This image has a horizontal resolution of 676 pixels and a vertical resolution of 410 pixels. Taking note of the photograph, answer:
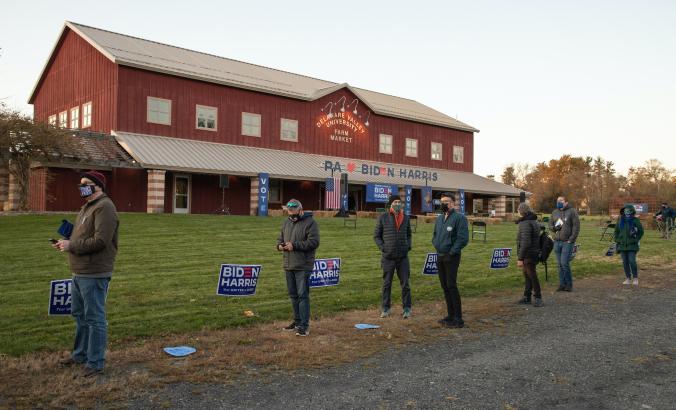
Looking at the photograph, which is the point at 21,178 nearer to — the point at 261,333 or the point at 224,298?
the point at 224,298

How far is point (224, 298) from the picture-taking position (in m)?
10.0

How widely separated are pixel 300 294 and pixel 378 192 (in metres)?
26.6

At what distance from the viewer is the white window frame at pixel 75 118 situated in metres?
30.5

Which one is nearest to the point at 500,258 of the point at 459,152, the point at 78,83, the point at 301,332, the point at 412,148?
the point at 301,332

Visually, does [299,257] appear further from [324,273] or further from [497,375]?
[497,375]

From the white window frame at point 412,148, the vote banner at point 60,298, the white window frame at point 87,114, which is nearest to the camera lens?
the vote banner at point 60,298

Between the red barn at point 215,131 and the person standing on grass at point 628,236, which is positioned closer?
the person standing on grass at point 628,236

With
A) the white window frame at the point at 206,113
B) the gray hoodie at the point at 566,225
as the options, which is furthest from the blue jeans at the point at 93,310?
the white window frame at the point at 206,113

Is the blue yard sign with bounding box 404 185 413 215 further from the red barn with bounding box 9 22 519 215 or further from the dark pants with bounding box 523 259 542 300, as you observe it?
the dark pants with bounding box 523 259 542 300

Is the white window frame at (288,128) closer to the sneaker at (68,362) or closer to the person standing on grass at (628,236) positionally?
the person standing on grass at (628,236)

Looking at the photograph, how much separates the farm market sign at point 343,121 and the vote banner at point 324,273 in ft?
83.2

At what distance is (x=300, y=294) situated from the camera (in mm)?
7848

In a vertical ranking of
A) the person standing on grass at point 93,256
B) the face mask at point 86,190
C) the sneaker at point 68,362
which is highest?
the face mask at point 86,190

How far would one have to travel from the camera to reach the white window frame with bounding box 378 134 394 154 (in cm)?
3856
